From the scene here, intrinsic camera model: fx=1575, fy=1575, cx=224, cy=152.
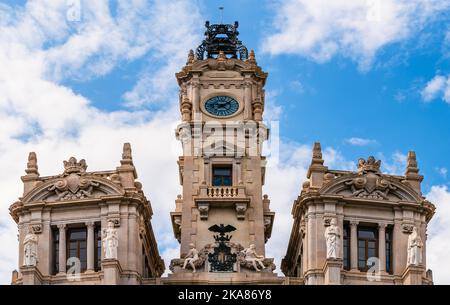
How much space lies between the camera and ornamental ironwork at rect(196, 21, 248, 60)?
112250mm

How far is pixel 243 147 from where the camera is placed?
104938mm

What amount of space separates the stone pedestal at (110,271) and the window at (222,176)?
11772 mm

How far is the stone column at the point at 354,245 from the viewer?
97.4m

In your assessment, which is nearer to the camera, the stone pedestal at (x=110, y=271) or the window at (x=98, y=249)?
the stone pedestal at (x=110, y=271)

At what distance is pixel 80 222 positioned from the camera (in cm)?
9869

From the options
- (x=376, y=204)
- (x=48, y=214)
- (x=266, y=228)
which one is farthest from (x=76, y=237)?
(x=376, y=204)

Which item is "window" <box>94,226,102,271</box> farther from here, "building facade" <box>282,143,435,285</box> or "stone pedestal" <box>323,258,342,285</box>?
"stone pedestal" <box>323,258,342,285</box>

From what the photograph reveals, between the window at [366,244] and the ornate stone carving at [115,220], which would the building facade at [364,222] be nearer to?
the window at [366,244]

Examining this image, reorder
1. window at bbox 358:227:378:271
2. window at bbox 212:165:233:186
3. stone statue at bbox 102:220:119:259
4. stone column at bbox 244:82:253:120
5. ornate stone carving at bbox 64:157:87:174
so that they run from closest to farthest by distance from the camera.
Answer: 1. stone statue at bbox 102:220:119:259
2. window at bbox 358:227:378:271
3. ornate stone carving at bbox 64:157:87:174
4. window at bbox 212:165:233:186
5. stone column at bbox 244:82:253:120

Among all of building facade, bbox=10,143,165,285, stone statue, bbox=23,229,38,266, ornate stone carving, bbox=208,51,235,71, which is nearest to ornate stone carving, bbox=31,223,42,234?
building facade, bbox=10,143,165,285

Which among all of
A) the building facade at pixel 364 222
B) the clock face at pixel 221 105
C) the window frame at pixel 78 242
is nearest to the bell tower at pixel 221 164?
the clock face at pixel 221 105

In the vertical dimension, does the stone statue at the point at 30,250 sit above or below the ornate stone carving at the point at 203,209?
below

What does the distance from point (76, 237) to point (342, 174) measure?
56.7 ft

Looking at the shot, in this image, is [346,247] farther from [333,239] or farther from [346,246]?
[333,239]
